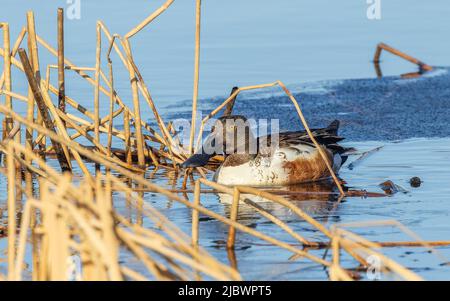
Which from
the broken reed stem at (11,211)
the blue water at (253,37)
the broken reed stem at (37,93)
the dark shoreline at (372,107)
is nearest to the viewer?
the broken reed stem at (11,211)

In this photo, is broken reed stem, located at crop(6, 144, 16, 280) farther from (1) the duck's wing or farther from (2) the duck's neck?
(1) the duck's wing

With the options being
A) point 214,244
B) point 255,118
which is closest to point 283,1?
point 255,118

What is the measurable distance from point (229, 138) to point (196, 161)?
0.51 meters

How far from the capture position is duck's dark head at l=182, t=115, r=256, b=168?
300 inches

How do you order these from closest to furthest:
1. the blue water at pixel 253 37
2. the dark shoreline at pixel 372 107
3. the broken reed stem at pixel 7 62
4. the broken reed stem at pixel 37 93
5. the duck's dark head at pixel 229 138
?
the broken reed stem at pixel 37 93
the broken reed stem at pixel 7 62
the duck's dark head at pixel 229 138
the dark shoreline at pixel 372 107
the blue water at pixel 253 37

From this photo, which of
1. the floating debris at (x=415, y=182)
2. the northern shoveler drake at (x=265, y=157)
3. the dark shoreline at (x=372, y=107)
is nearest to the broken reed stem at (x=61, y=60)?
the northern shoveler drake at (x=265, y=157)

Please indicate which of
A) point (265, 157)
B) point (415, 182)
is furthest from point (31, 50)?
point (415, 182)

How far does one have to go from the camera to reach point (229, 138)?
778 centimetres

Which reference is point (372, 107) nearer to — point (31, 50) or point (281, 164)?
point (281, 164)

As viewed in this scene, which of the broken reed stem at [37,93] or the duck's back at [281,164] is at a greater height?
the broken reed stem at [37,93]

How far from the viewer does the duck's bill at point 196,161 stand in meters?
7.32

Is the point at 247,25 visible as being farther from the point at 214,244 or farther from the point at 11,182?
the point at 11,182

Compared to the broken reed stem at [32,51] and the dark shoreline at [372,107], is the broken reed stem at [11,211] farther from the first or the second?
the dark shoreline at [372,107]

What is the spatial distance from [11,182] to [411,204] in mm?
3304
